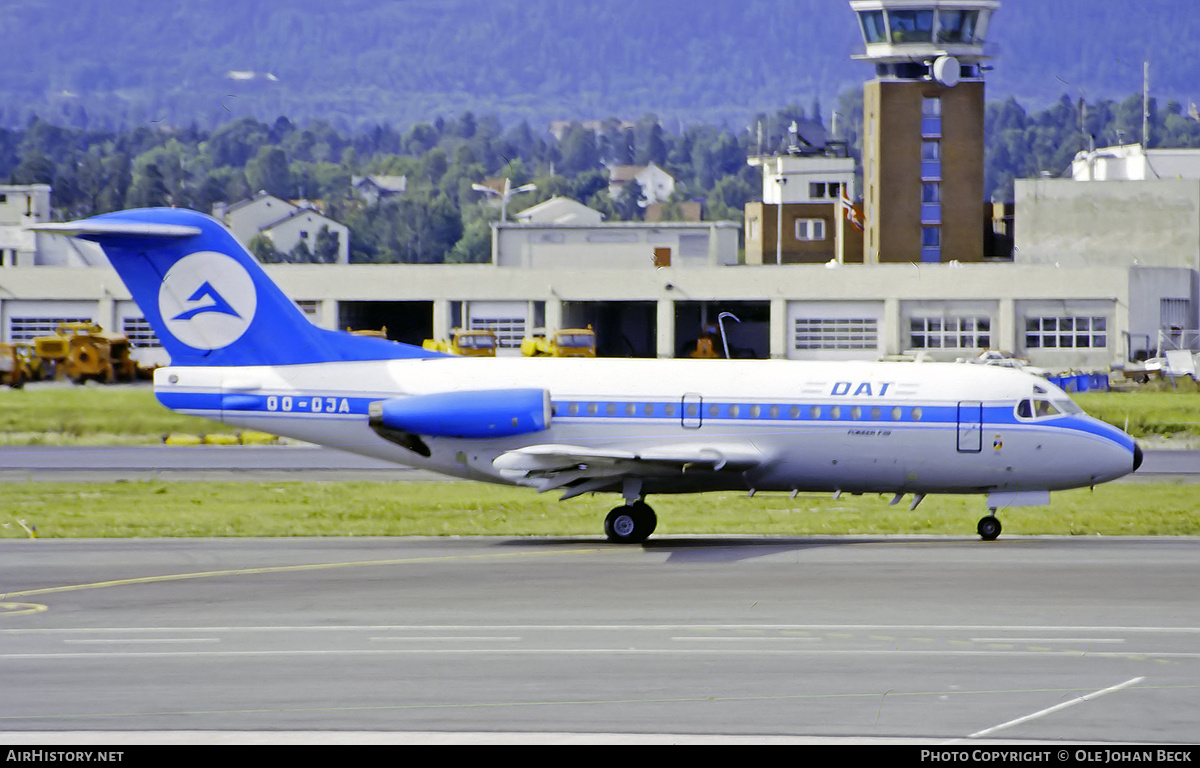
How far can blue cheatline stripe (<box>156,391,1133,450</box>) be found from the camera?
27547 mm

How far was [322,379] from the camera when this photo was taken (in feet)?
92.9

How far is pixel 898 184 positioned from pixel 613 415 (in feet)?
256

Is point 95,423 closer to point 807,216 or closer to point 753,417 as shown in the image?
point 753,417

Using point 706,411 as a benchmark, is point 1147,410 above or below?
below

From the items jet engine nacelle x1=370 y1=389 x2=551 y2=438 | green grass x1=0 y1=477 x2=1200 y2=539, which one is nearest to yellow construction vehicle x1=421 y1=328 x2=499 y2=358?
green grass x1=0 y1=477 x2=1200 y2=539

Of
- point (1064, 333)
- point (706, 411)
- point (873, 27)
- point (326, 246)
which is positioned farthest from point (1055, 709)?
point (326, 246)

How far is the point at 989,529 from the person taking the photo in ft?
90.9

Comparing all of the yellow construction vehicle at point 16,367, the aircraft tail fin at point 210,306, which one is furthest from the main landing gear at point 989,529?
the yellow construction vehicle at point 16,367

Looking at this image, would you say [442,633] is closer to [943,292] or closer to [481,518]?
[481,518]

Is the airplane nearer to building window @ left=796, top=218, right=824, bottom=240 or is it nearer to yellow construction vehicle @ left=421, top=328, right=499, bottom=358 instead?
yellow construction vehicle @ left=421, top=328, right=499, bottom=358

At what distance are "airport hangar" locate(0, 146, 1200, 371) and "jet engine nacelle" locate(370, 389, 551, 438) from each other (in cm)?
5708

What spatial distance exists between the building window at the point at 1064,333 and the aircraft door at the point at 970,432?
195 feet

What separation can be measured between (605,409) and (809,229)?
102 metres

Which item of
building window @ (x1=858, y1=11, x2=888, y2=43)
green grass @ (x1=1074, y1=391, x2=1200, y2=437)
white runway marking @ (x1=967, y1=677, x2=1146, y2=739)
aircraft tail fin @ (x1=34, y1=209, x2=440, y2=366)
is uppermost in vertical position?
building window @ (x1=858, y1=11, x2=888, y2=43)
